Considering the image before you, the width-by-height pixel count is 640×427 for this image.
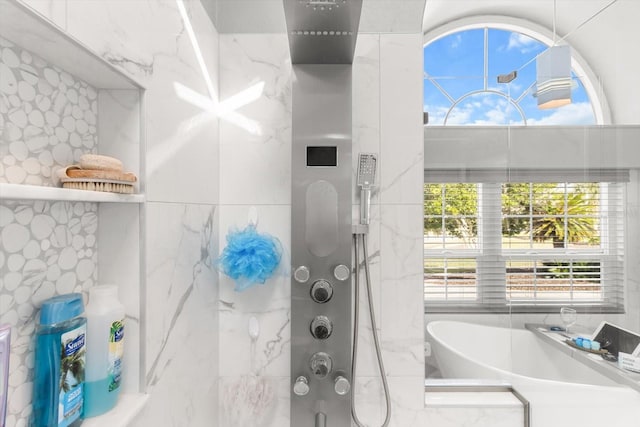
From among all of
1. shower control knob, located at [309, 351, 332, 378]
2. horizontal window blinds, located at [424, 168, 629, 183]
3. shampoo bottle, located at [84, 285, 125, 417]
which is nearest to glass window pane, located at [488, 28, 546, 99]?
horizontal window blinds, located at [424, 168, 629, 183]

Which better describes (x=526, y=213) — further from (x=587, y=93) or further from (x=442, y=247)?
(x=587, y=93)

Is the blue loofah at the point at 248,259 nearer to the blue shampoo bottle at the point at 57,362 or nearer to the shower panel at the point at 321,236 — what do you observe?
the shower panel at the point at 321,236

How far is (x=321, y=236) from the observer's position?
3.51 ft

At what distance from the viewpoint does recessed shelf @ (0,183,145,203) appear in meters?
0.40

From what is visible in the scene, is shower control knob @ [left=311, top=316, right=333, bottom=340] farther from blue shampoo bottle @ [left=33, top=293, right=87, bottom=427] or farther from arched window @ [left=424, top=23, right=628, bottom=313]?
blue shampoo bottle @ [left=33, top=293, right=87, bottom=427]

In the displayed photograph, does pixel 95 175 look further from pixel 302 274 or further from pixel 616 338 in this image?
pixel 616 338

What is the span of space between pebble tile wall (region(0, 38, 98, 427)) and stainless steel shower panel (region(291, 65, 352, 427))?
59 cm

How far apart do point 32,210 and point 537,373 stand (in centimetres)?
165

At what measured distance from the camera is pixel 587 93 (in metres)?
1.20

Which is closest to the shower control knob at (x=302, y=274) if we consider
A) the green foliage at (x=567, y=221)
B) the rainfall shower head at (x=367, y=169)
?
the rainfall shower head at (x=367, y=169)

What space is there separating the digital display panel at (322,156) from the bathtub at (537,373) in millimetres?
756

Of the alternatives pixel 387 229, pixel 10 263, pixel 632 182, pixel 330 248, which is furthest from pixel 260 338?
pixel 632 182

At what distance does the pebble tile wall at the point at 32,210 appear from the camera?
0.50 m

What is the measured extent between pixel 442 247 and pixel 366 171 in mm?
460
